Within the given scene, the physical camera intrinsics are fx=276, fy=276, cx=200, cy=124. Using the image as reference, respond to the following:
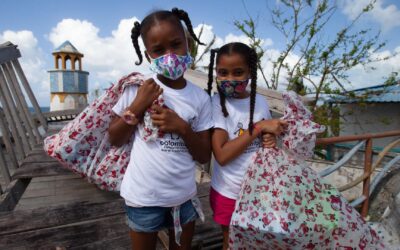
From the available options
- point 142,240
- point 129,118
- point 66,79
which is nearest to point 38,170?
point 142,240

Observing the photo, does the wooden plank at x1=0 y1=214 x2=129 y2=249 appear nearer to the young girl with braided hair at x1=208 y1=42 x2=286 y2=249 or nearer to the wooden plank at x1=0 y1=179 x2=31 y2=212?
the wooden plank at x1=0 y1=179 x2=31 y2=212

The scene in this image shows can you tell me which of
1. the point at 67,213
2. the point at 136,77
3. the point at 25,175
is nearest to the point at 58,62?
the point at 25,175

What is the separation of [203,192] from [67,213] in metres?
1.24

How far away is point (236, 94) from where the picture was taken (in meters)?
1.47

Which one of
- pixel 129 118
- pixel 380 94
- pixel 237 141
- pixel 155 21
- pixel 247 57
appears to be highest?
pixel 380 94

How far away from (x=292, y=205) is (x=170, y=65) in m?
0.85

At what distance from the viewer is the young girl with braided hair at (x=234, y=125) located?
1371 millimetres

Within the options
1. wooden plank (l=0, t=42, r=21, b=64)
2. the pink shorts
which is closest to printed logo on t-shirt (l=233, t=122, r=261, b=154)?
the pink shorts

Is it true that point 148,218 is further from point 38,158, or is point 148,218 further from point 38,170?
point 38,158

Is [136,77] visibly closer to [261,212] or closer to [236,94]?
[236,94]

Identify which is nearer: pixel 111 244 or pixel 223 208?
pixel 223 208

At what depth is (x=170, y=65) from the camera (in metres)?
1.24

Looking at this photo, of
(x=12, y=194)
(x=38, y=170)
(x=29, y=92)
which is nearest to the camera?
(x=12, y=194)

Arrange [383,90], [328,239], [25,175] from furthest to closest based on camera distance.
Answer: [383,90], [25,175], [328,239]
